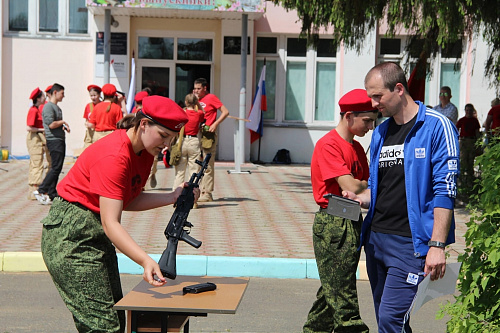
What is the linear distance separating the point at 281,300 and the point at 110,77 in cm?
1408

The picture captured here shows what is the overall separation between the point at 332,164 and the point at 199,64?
16.5 meters

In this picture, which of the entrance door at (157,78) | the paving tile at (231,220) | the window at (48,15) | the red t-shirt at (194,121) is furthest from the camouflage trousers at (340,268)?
the window at (48,15)

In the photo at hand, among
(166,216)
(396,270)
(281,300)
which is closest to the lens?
(396,270)

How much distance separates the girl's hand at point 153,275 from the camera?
3.56 m

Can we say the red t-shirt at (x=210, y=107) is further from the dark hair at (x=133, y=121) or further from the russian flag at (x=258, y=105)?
the dark hair at (x=133, y=121)

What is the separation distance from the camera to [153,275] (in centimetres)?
361

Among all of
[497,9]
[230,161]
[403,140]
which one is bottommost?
[230,161]

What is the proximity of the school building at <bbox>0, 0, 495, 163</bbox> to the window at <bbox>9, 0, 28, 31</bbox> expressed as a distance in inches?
1.1

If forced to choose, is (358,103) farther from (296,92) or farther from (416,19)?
(296,92)

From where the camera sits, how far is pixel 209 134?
12.2 meters

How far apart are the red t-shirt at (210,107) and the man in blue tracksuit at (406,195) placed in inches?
330

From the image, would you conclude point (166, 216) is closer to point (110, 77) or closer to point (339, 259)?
point (339, 259)

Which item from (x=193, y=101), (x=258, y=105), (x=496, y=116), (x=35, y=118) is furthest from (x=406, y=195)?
(x=258, y=105)

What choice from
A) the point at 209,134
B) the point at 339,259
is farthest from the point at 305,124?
the point at 339,259
